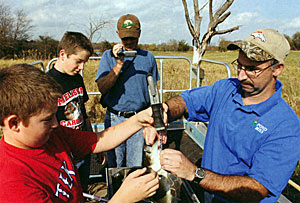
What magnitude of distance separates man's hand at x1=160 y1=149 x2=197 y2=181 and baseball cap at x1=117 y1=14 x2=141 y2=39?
1.97m

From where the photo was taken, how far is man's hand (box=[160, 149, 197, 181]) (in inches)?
→ 57.9

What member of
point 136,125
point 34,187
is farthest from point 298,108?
point 34,187

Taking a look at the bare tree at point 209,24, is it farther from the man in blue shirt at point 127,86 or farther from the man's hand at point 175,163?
the man's hand at point 175,163

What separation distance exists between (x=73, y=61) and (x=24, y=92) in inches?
55.2

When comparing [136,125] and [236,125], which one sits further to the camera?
[136,125]

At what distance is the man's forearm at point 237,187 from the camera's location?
57.5 inches

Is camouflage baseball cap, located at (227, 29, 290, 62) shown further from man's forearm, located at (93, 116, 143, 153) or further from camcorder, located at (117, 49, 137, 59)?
camcorder, located at (117, 49, 137, 59)

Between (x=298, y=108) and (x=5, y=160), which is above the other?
(x=5, y=160)

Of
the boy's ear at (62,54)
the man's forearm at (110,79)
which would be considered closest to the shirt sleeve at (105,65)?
the man's forearm at (110,79)

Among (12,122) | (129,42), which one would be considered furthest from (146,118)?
(129,42)

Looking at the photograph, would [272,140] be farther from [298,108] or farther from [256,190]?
[298,108]

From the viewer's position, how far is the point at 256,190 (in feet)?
4.78

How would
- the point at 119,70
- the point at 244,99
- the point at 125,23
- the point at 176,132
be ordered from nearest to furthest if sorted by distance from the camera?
the point at 244,99, the point at 119,70, the point at 125,23, the point at 176,132

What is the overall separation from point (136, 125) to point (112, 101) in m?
1.18
